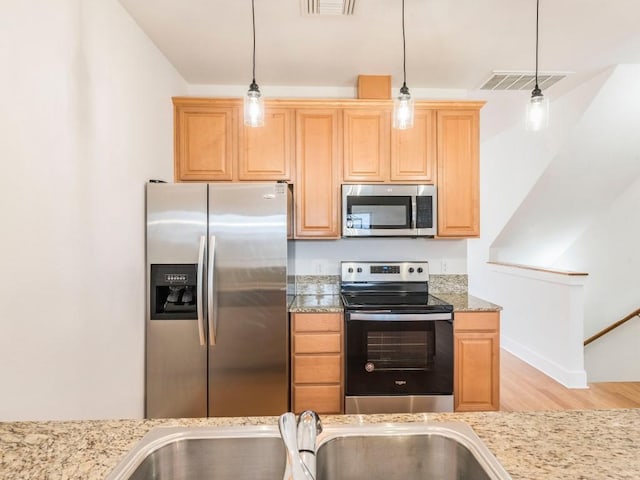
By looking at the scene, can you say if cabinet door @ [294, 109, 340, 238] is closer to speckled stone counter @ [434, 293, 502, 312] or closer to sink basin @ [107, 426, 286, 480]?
speckled stone counter @ [434, 293, 502, 312]

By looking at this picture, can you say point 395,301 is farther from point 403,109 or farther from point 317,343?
point 403,109

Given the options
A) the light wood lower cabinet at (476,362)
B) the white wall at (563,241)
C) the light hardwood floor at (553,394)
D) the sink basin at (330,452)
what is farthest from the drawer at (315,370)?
the white wall at (563,241)

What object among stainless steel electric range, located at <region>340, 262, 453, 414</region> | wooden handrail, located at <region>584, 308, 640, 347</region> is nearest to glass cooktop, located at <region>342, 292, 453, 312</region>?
stainless steel electric range, located at <region>340, 262, 453, 414</region>

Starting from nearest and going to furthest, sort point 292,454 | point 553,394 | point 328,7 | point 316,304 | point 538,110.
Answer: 1. point 292,454
2. point 538,110
3. point 328,7
4. point 316,304
5. point 553,394

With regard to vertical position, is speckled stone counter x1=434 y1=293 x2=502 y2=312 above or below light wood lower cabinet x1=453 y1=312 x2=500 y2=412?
above

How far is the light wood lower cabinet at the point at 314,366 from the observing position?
8.13ft

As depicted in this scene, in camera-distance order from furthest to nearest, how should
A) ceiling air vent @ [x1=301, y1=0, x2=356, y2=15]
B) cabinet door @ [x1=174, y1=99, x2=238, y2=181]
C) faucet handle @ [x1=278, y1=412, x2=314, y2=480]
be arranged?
1. cabinet door @ [x1=174, y1=99, x2=238, y2=181]
2. ceiling air vent @ [x1=301, y1=0, x2=356, y2=15]
3. faucet handle @ [x1=278, y1=412, x2=314, y2=480]

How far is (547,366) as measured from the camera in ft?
11.6

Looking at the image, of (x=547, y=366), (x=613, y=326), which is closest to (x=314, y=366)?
(x=547, y=366)

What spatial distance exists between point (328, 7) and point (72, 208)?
1.69m

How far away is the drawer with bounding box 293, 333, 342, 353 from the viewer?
2488mm

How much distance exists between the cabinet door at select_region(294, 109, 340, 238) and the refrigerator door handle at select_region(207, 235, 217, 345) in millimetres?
768

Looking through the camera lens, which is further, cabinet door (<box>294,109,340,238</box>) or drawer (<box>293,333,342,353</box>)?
cabinet door (<box>294,109,340,238</box>)

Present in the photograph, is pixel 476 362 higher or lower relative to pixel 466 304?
lower
